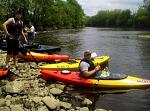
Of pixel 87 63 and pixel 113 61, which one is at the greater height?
pixel 87 63

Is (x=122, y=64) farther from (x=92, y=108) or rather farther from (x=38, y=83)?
(x=92, y=108)

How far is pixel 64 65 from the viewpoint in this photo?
1388 centimetres

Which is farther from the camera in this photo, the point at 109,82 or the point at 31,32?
the point at 31,32

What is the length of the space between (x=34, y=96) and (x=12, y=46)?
2955mm

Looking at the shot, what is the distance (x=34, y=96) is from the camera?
9750mm

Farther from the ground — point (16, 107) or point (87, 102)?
point (16, 107)

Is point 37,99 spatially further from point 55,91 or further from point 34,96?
point 55,91

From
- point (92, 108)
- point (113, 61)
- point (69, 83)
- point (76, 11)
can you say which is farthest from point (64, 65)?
point (76, 11)

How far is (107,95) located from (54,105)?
8.87 feet

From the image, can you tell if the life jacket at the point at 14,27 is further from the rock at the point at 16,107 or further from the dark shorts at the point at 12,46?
the rock at the point at 16,107

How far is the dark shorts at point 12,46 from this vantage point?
11852mm

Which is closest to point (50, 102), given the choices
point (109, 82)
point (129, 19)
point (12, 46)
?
point (109, 82)

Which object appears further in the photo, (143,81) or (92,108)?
(143,81)

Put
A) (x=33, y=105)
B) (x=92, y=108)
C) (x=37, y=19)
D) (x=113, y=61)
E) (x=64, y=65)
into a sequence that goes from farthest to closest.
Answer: (x=37, y=19) → (x=113, y=61) → (x=64, y=65) → (x=92, y=108) → (x=33, y=105)
